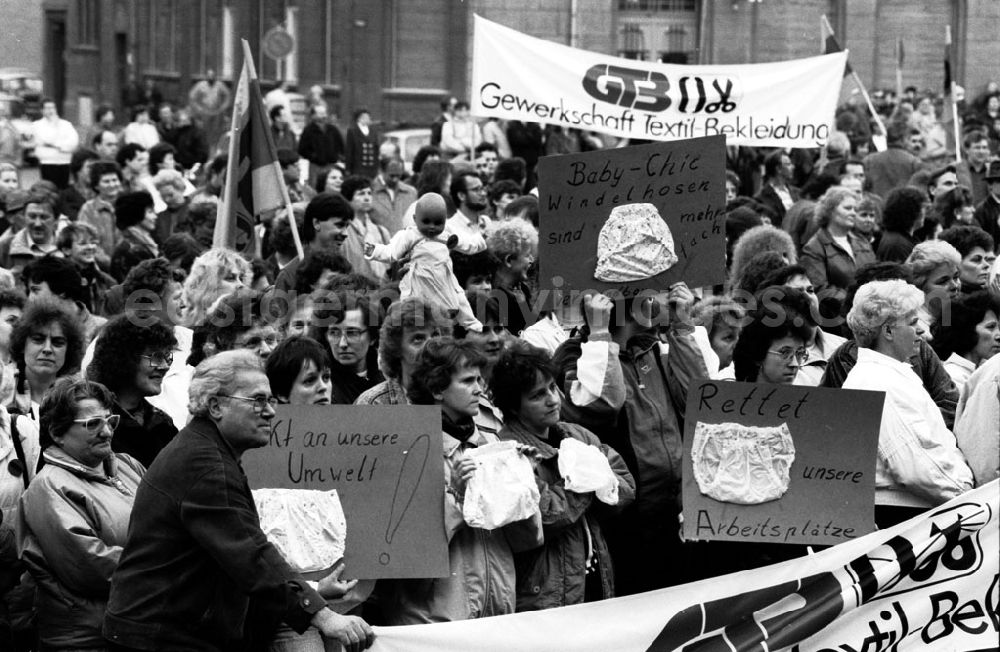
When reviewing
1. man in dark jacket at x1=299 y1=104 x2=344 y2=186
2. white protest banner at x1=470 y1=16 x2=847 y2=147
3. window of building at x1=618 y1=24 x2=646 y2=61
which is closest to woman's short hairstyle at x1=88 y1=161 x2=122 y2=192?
white protest banner at x1=470 y1=16 x2=847 y2=147

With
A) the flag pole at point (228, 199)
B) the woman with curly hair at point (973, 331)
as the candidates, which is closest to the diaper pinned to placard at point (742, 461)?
the woman with curly hair at point (973, 331)

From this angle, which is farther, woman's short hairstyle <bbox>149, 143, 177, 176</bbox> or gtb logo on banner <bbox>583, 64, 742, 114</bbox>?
woman's short hairstyle <bbox>149, 143, 177, 176</bbox>

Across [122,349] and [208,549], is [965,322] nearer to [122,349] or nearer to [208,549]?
[122,349]

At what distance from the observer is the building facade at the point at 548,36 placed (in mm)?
32250

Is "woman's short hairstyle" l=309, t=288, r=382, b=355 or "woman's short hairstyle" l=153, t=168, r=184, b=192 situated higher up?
"woman's short hairstyle" l=153, t=168, r=184, b=192

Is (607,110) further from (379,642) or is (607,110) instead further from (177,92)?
(177,92)

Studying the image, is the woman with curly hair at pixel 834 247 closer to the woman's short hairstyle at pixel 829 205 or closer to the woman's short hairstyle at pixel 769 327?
the woman's short hairstyle at pixel 829 205

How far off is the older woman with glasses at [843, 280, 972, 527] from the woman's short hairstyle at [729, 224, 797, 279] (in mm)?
2463

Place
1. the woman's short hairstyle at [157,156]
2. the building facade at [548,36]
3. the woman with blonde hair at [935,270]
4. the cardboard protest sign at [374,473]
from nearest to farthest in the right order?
the cardboard protest sign at [374,473], the woman with blonde hair at [935,270], the woman's short hairstyle at [157,156], the building facade at [548,36]

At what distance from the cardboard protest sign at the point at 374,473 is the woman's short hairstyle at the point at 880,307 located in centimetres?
190

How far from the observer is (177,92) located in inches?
1474

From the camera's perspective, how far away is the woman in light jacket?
6.48m

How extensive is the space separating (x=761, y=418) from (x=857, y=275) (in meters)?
2.73

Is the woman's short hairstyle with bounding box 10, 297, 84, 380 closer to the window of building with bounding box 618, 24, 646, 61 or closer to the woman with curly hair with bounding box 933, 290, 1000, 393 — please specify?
the woman with curly hair with bounding box 933, 290, 1000, 393
